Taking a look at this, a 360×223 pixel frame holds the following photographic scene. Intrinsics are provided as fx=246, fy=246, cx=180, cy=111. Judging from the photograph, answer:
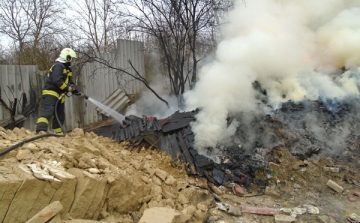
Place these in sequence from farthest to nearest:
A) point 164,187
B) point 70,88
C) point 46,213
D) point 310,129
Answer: point 310,129 → point 70,88 → point 164,187 → point 46,213

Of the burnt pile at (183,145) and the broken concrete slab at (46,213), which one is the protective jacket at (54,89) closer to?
the burnt pile at (183,145)

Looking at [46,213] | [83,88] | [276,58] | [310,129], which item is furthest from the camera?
[83,88]

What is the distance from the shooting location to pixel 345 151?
16.9 feet

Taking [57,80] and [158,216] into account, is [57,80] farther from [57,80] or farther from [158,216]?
[158,216]

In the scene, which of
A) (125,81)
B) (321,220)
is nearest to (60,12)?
(125,81)

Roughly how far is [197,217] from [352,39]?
6.83 m

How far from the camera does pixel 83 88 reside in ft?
26.0

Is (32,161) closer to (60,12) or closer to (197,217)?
(197,217)

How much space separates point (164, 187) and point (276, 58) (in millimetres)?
4955

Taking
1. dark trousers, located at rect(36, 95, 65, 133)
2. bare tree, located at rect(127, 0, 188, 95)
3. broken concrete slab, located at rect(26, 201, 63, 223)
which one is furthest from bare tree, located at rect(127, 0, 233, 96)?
broken concrete slab, located at rect(26, 201, 63, 223)

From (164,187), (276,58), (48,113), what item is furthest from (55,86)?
(276,58)

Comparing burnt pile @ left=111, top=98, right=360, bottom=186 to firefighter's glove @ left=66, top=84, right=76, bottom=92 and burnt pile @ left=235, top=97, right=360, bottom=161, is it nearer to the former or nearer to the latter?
burnt pile @ left=235, top=97, right=360, bottom=161

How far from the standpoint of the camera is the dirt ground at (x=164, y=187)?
2627mm

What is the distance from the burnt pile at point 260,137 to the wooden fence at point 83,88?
2504mm
